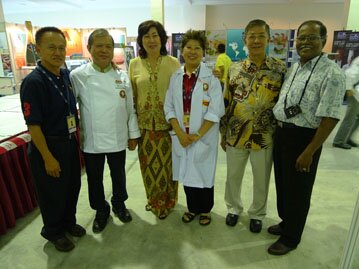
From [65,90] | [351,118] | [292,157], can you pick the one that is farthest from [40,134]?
[351,118]

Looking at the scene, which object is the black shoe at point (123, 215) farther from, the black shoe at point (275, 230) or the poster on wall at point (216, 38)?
the poster on wall at point (216, 38)

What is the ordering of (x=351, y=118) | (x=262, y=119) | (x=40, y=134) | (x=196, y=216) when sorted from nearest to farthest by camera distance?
(x=40, y=134) → (x=262, y=119) → (x=196, y=216) → (x=351, y=118)

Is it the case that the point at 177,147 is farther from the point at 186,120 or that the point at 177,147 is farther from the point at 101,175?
the point at 101,175

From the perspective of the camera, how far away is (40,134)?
5.30ft

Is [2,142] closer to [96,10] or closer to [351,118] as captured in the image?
[351,118]

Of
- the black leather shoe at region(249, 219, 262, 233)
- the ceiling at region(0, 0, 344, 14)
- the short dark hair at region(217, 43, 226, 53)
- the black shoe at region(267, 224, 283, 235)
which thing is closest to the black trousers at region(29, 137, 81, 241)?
the black leather shoe at region(249, 219, 262, 233)

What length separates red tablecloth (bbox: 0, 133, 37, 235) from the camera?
82.1 inches

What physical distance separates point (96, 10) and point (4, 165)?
11.2 m

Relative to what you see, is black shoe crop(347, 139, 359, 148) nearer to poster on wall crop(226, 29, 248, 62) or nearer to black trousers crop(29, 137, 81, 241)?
poster on wall crop(226, 29, 248, 62)

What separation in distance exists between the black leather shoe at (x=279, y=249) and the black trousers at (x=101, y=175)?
1.18m

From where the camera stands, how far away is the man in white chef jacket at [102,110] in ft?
5.94

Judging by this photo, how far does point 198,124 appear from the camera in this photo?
1.92 m

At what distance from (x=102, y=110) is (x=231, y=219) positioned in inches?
51.9

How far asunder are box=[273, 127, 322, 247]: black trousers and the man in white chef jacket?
102cm
